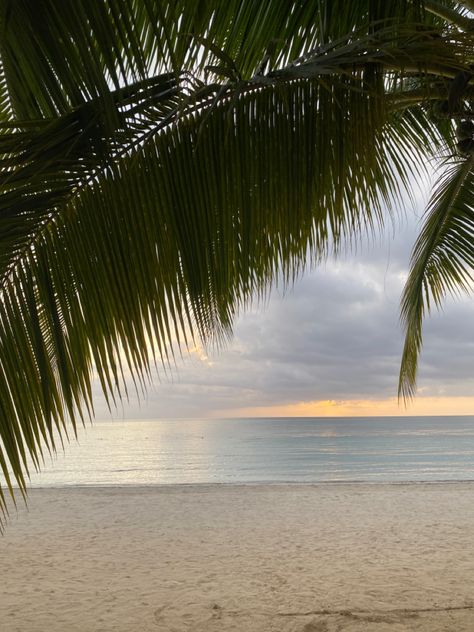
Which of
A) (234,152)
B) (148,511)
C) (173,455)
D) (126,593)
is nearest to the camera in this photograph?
(234,152)

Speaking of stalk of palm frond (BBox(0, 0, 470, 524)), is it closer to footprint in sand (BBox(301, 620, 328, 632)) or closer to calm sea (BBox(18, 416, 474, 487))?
footprint in sand (BBox(301, 620, 328, 632))

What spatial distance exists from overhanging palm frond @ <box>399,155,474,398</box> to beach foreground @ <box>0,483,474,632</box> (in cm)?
171

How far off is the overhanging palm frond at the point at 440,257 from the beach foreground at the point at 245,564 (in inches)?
67.4

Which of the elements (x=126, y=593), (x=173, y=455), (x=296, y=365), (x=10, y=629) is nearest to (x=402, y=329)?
(x=126, y=593)

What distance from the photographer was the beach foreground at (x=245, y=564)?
4.47 m

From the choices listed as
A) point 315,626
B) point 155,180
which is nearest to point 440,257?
point 315,626

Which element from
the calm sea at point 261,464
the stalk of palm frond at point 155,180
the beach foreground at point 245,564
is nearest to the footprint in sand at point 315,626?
the beach foreground at point 245,564

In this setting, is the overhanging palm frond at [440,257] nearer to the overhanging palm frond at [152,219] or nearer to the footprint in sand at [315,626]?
the overhanging palm frond at [152,219]

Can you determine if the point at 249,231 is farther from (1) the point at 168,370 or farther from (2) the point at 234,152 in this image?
(1) the point at 168,370

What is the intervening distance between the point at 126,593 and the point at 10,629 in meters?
1.05

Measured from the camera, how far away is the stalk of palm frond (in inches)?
64.9

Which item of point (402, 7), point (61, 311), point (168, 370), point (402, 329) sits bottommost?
point (402, 329)

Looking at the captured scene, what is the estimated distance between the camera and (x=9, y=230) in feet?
5.52

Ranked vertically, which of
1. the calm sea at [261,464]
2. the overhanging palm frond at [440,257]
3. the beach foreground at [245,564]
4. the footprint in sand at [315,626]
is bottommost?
the calm sea at [261,464]
